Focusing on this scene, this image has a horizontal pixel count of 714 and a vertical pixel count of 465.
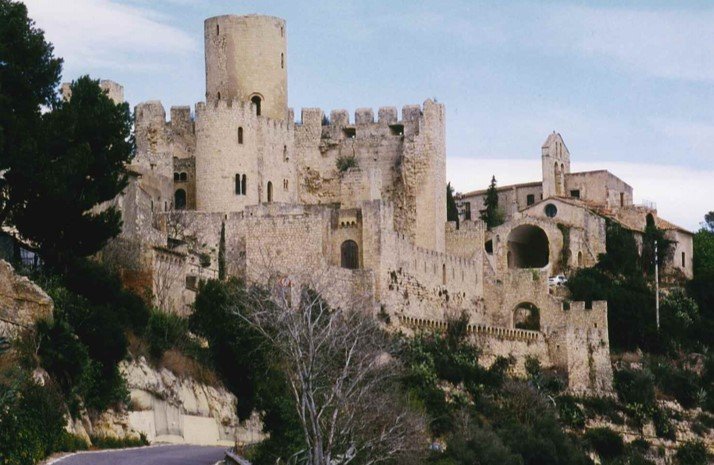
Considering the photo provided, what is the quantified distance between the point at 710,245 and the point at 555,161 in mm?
8026

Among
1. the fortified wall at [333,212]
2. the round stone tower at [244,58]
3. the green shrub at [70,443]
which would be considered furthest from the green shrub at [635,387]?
the green shrub at [70,443]

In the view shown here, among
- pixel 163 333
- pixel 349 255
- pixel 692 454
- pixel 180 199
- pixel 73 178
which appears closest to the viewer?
pixel 73 178

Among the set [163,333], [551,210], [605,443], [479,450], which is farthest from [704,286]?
[163,333]

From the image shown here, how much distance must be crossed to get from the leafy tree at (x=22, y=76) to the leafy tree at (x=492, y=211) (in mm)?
33820

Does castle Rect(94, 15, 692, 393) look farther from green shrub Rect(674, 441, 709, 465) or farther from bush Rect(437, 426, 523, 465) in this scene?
bush Rect(437, 426, 523, 465)

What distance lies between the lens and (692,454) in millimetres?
67812

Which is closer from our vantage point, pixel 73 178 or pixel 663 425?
pixel 73 178

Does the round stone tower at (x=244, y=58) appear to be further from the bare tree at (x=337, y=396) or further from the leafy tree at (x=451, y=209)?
the bare tree at (x=337, y=396)

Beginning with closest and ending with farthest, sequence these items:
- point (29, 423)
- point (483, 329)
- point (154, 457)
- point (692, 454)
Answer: point (29, 423), point (154, 457), point (483, 329), point (692, 454)

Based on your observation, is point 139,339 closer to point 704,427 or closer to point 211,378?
point 211,378

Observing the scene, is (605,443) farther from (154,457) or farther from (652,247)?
(154,457)

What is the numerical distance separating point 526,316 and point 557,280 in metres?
→ 3.62

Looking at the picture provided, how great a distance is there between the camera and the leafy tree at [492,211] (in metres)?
80.2

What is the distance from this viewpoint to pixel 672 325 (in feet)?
245
